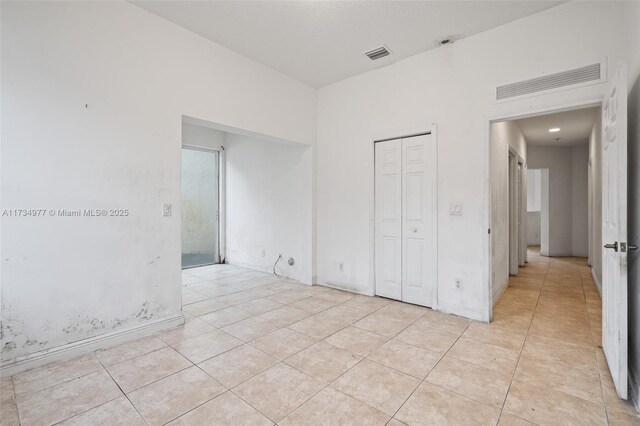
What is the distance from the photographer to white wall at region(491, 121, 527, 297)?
13.0 ft

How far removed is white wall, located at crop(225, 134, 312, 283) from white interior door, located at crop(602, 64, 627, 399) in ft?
11.4

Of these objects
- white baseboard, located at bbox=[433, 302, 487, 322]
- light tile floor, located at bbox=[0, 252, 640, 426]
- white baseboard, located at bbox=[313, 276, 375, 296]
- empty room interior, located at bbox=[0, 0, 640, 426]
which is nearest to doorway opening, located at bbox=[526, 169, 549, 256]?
empty room interior, located at bbox=[0, 0, 640, 426]

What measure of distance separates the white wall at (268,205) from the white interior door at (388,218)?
118 cm

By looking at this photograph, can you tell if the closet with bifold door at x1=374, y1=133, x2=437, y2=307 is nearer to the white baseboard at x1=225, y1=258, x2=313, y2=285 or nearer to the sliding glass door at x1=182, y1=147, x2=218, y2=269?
the white baseboard at x1=225, y1=258, x2=313, y2=285

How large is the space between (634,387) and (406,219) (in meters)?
2.40

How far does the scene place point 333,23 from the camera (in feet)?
10.2

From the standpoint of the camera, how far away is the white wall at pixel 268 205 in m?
4.92

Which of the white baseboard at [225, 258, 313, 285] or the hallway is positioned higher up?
the white baseboard at [225, 258, 313, 285]

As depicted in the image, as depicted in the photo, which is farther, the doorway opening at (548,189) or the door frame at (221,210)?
the door frame at (221,210)

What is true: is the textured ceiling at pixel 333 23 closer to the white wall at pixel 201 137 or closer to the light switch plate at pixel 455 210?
the light switch plate at pixel 455 210

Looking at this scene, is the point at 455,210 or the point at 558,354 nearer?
the point at 558,354

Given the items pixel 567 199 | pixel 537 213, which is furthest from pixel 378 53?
pixel 537 213
